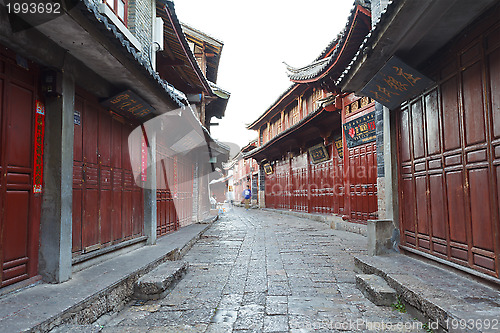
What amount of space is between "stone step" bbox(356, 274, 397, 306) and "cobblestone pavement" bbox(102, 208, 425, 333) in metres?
0.07

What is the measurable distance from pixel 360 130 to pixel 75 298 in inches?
344

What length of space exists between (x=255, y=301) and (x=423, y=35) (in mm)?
3866

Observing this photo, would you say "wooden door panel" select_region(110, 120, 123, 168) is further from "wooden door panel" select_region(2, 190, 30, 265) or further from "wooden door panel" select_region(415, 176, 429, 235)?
"wooden door panel" select_region(415, 176, 429, 235)

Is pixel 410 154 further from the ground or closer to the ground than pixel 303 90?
closer to the ground

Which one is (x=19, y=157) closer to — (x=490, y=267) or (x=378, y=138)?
(x=490, y=267)

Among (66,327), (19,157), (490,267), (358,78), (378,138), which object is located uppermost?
(358,78)

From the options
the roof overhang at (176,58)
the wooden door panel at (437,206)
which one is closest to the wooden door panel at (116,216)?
the roof overhang at (176,58)

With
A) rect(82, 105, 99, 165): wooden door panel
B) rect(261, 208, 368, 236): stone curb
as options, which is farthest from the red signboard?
rect(261, 208, 368, 236): stone curb

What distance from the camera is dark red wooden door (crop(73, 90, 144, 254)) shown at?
14.4 ft

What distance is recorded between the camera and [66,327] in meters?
2.65

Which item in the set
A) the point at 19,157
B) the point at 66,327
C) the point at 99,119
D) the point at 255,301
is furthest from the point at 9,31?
the point at 255,301

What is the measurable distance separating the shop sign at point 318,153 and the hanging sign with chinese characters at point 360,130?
2.78 meters

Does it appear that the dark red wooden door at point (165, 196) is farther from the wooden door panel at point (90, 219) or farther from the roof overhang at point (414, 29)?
the roof overhang at point (414, 29)

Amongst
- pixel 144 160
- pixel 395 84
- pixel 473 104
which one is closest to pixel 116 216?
pixel 144 160
